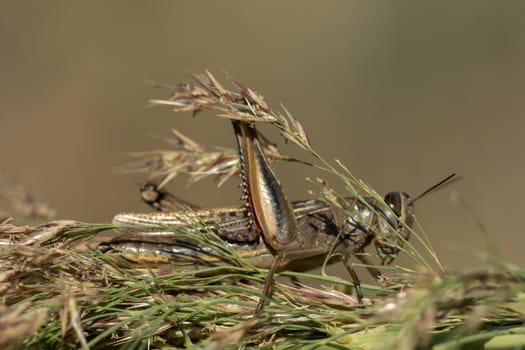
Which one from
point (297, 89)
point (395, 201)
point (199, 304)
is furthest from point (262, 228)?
point (297, 89)

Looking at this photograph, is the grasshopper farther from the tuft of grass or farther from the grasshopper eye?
the tuft of grass

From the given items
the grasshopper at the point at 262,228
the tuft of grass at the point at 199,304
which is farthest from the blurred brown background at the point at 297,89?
the tuft of grass at the point at 199,304

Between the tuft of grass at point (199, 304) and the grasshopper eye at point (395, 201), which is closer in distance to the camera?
the tuft of grass at point (199, 304)

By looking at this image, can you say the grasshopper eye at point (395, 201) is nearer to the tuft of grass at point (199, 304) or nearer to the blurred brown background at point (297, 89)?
the tuft of grass at point (199, 304)

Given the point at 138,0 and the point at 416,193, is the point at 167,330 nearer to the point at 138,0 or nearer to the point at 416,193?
the point at 416,193

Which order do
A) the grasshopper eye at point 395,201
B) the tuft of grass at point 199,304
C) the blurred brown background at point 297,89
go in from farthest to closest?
the blurred brown background at point 297,89, the grasshopper eye at point 395,201, the tuft of grass at point 199,304

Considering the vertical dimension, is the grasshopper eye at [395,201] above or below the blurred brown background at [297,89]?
below

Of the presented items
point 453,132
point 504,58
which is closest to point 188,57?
point 453,132
